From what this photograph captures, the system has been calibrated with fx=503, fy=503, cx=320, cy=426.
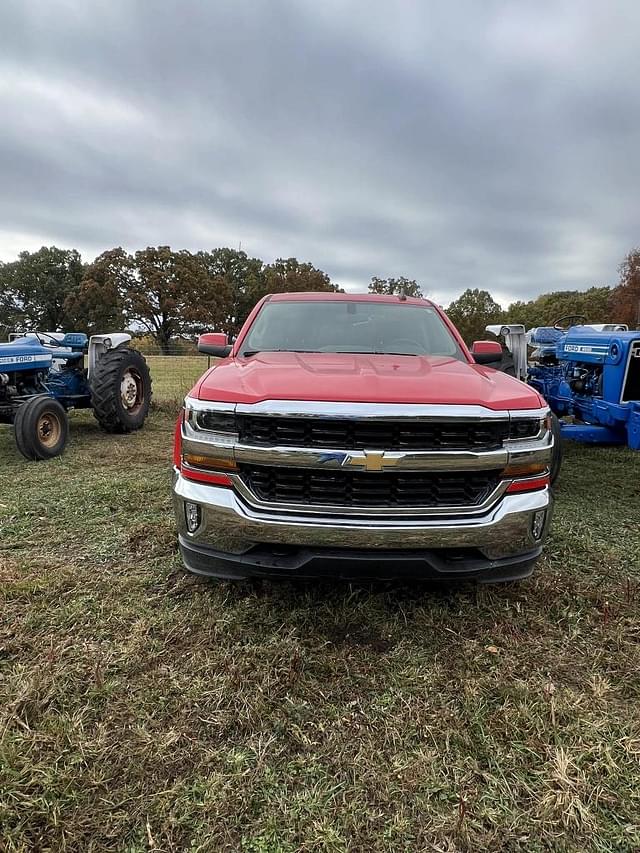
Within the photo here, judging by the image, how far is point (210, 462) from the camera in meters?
2.29

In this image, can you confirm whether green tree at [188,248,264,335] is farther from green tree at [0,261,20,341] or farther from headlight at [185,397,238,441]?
headlight at [185,397,238,441]

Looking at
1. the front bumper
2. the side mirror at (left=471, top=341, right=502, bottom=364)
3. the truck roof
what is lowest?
the front bumper

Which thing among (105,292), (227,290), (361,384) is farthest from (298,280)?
(361,384)

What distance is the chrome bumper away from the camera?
7.02 ft

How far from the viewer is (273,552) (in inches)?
88.1

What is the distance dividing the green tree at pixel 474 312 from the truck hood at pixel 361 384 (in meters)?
29.2

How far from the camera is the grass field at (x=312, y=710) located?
1.52 m

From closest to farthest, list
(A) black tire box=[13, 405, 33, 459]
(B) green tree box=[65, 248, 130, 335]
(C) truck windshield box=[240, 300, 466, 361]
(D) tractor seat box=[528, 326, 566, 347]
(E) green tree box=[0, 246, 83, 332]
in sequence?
(C) truck windshield box=[240, 300, 466, 361] < (A) black tire box=[13, 405, 33, 459] < (D) tractor seat box=[528, 326, 566, 347] < (B) green tree box=[65, 248, 130, 335] < (E) green tree box=[0, 246, 83, 332]

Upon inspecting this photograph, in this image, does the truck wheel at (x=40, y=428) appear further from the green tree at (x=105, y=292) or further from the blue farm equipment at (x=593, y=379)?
the green tree at (x=105, y=292)

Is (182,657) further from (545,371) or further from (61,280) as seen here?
(61,280)

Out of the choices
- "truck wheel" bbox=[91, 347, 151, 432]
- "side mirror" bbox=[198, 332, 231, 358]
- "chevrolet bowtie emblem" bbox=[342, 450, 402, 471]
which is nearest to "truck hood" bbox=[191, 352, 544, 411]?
"chevrolet bowtie emblem" bbox=[342, 450, 402, 471]

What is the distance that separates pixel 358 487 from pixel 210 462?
0.68 meters

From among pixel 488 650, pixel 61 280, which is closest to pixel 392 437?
pixel 488 650

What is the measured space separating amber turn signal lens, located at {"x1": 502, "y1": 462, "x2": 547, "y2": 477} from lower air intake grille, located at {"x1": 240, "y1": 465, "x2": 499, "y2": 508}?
0.20 ft
